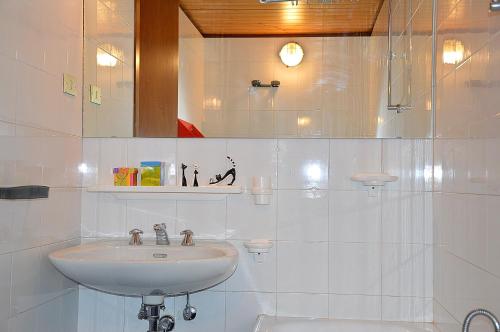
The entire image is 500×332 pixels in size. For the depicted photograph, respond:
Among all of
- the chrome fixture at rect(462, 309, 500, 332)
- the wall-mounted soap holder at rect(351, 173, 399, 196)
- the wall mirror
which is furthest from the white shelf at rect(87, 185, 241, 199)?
the chrome fixture at rect(462, 309, 500, 332)

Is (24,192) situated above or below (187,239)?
above

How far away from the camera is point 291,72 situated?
2268 mm

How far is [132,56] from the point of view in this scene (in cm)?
242

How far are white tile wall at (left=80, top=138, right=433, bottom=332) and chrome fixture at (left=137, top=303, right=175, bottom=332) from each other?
5.1 inches

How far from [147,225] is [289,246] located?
643 millimetres

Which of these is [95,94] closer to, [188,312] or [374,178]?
[188,312]

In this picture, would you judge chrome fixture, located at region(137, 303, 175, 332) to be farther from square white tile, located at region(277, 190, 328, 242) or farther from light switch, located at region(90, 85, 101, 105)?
light switch, located at region(90, 85, 101, 105)

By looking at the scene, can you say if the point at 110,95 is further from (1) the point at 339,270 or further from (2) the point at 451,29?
(2) the point at 451,29

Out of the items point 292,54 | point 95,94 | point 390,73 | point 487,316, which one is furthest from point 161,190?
point 487,316

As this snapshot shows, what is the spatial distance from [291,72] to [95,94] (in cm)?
92

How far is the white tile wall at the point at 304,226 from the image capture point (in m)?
2.20

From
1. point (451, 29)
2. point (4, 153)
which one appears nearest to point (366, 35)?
point (451, 29)

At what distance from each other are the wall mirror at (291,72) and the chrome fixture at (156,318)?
30.0 inches

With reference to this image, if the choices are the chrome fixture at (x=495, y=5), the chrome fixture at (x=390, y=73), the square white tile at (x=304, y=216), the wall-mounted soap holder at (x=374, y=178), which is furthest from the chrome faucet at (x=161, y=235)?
the chrome fixture at (x=495, y=5)
